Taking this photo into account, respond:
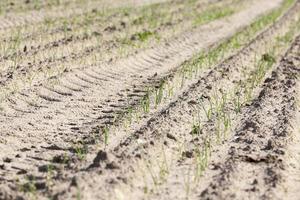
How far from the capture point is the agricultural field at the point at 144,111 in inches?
179

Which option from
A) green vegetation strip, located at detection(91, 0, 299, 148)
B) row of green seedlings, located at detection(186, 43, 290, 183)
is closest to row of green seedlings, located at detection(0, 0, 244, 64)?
green vegetation strip, located at detection(91, 0, 299, 148)

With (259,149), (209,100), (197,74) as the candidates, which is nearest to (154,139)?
(259,149)

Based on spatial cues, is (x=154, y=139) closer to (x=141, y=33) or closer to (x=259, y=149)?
(x=259, y=149)

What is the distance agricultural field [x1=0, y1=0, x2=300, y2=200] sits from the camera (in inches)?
179

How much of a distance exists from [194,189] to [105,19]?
793 cm

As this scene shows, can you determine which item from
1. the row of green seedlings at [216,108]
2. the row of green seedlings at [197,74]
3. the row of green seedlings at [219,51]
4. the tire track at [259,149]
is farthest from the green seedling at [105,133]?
the row of green seedlings at [219,51]

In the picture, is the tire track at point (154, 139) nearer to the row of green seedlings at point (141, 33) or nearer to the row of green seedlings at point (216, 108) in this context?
the row of green seedlings at point (216, 108)

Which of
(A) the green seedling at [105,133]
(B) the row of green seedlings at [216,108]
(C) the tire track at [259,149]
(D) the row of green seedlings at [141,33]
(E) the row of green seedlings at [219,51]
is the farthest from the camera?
(D) the row of green seedlings at [141,33]

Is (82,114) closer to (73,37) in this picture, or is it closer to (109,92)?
(109,92)

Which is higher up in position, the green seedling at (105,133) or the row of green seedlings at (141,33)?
the row of green seedlings at (141,33)

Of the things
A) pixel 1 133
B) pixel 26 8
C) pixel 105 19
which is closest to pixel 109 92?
pixel 1 133

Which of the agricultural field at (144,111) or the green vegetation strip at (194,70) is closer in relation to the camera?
the agricultural field at (144,111)

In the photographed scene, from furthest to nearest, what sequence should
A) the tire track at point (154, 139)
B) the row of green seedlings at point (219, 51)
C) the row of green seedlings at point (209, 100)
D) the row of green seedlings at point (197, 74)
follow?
1. the row of green seedlings at point (219, 51)
2. the row of green seedlings at point (197, 74)
3. the row of green seedlings at point (209, 100)
4. the tire track at point (154, 139)

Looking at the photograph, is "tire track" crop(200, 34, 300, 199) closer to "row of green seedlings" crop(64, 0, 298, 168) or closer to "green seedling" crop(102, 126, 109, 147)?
"row of green seedlings" crop(64, 0, 298, 168)
